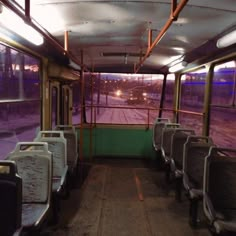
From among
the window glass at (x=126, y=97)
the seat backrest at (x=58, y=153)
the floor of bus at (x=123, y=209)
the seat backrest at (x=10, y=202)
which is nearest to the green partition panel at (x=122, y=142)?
the window glass at (x=126, y=97)

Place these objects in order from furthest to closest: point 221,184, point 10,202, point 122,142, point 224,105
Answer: point 122,142 → point 224,105 → point 221,184 → point 10,202

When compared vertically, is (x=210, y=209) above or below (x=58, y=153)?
below

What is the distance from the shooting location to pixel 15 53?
10.8 feet

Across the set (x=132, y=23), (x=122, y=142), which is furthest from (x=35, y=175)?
(x=122, y=142)

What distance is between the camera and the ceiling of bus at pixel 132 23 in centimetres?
234

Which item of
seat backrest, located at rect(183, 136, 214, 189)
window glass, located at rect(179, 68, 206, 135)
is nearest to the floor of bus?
seat backrest, located at rect(183, 136, 214, 189)

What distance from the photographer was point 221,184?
249 cm

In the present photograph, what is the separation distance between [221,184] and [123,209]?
1493 mm

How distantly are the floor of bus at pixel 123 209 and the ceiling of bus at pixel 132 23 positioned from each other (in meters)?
2.24

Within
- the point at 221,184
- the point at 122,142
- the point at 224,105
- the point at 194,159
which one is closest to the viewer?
the point at 221,184

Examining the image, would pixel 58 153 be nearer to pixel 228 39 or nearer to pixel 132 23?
pixel 132 23

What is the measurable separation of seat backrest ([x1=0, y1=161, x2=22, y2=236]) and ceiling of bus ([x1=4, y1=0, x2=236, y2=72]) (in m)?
1.42

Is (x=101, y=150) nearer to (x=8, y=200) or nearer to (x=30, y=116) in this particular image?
(x=30, y=116)

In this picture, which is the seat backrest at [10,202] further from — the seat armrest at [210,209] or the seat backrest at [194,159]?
the seat backrest at [194,159]
